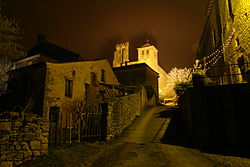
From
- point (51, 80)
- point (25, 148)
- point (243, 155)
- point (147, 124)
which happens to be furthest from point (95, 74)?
point (243, 155)

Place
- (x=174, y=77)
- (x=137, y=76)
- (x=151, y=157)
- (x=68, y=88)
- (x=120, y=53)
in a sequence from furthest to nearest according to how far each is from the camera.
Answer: (x=120, y=53), (x=174, y=77), (x=137, y=76), (x=68, y=88), (x=151, y=157)

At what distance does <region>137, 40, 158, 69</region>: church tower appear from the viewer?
60.1m

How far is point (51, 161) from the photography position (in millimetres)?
6453

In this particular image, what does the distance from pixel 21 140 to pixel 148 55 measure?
192ft

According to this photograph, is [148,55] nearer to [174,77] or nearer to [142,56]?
[142,56]

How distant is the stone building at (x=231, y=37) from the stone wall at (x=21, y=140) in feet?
30.8

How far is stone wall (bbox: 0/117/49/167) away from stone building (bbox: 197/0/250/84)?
9393mm

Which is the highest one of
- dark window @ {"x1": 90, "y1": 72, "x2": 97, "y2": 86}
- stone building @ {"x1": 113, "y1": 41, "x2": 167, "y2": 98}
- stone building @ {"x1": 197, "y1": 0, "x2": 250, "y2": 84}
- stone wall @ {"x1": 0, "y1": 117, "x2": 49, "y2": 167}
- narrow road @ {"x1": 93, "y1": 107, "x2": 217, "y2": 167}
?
stone building @ {"x1": 113, "y1": 41, "x2": 167, "y2": 98}

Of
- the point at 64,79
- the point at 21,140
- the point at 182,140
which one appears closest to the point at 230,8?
the point at 182,140

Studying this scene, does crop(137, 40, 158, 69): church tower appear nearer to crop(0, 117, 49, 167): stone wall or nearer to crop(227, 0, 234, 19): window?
crop(227, 0, 234, 19): window

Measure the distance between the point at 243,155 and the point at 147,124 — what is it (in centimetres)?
782

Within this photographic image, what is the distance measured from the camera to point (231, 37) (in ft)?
44.0

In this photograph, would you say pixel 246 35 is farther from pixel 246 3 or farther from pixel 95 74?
pixel 95 74

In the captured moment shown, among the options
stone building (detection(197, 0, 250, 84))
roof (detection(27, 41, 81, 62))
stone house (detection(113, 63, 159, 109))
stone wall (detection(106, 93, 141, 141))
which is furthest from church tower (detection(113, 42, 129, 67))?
stone wall (detection(106, 93, 141, 141))
